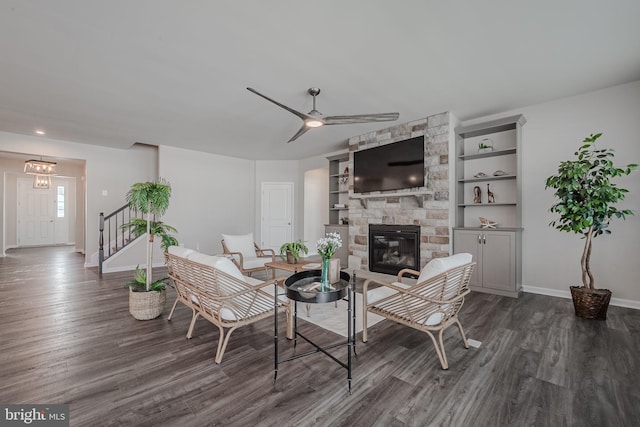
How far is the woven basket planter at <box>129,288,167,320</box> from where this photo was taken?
313cm

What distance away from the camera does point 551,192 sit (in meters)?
4.12

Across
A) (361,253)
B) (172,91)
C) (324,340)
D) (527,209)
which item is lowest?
(324,340)

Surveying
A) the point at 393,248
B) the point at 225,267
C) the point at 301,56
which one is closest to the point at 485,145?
the point at 393,248

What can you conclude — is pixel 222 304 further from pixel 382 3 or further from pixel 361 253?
pixel 361 253

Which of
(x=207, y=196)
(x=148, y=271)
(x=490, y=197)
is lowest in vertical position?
(x=148, y=271)

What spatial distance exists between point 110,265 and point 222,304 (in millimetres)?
5203

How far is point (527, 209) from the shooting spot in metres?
4.29

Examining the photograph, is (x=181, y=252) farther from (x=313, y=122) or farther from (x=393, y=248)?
(x=393, y=248)

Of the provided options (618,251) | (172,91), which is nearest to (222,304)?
(172,91)

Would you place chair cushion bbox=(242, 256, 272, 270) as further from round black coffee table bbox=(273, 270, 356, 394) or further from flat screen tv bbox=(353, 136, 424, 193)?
flat screen tv bbox=(353, 136, 424, 193)

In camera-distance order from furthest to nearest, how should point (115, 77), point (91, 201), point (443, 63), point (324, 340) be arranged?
point (91, 201), point (115, 77), point (443, 63), point (324, 340)

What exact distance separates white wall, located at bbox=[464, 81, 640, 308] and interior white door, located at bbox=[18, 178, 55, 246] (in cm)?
1370

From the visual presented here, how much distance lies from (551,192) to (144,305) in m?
5.61

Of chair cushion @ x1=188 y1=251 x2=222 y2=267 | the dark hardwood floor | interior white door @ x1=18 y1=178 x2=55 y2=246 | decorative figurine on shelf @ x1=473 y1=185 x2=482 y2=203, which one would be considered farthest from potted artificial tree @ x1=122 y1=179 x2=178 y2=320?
interior white door @ x1=18 y1=178 x2=55 y2=246
